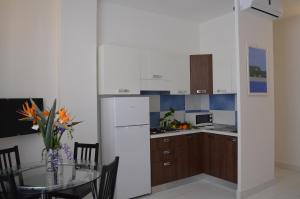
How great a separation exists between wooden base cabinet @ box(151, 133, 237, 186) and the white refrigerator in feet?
0.60

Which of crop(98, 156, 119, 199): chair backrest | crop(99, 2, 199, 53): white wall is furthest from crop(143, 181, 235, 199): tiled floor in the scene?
crop(99, 2, 199, 53): white wall

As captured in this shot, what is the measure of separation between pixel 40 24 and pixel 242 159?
3.26m

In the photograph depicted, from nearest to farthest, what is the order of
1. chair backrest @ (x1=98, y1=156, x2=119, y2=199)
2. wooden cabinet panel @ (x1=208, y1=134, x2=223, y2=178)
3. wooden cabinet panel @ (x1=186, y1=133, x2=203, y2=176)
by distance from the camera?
chair backrest @ (x1=98, y1=156, x2=119, y2=199) → wooden cabinet panel @ (x1=208, y1=134, x2=223, y2=178) → wooden cabinet panel @ (x1=186, y1=133, x2=203, y2=176)

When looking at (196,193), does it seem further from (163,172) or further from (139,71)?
(139,71)

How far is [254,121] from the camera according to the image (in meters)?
3.36

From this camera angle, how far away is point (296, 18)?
427 centimetres

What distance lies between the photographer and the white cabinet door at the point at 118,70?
126 inches

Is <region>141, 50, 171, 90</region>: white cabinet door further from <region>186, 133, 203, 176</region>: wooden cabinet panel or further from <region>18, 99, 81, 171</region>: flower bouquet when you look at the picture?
<region>18, 99, 81, 171</region>: flower bouquet

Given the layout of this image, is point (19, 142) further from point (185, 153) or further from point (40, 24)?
point (185, 153)

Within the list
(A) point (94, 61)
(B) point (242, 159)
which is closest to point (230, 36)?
(B) point (242, 159)

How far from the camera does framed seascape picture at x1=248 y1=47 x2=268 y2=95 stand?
3.32m

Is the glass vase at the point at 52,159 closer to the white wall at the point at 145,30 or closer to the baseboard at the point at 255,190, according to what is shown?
the white wall at the point at 145,30

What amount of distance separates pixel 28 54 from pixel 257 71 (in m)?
3.19

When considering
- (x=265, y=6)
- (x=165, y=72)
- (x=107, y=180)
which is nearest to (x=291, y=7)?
(x=265, y=6)
